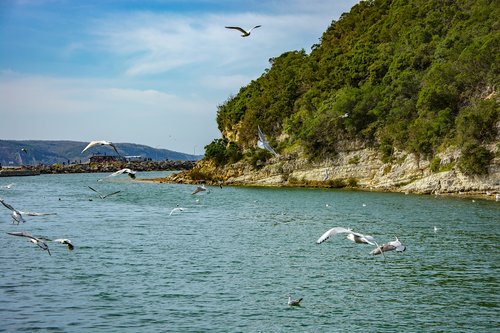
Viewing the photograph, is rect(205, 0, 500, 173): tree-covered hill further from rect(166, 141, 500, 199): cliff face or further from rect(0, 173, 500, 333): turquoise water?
rect(0, 173, 500, 333): turquoise water

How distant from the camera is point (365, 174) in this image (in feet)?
238

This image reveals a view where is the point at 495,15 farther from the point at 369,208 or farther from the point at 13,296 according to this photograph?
the point at 13,296

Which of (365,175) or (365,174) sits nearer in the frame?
(365,175)

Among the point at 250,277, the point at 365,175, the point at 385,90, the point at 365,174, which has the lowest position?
the point at 250,277

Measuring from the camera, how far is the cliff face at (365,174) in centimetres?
5866

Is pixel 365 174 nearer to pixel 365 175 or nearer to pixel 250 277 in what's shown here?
pixel 365 175

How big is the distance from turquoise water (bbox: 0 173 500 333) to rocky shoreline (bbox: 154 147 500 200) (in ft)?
56.1

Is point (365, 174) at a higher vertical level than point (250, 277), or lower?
higher

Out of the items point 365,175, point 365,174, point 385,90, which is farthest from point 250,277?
point 385,90

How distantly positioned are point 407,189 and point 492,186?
959 centimetres

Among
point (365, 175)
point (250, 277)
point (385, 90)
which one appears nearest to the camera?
point (250, 277)

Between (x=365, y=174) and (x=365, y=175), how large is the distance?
17 centimetres

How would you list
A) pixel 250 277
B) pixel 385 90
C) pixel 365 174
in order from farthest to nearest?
pixel 385 90
pixel 365 174
pixel 250 277

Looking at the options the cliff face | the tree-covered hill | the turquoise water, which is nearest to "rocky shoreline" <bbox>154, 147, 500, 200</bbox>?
the cliff face
